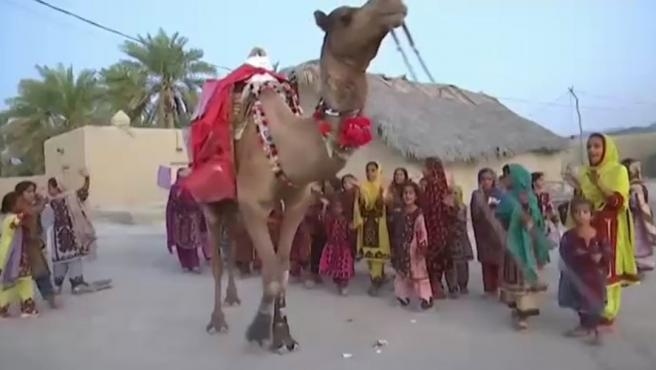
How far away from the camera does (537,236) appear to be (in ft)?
17.0

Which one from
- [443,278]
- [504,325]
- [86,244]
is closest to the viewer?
[504,325]

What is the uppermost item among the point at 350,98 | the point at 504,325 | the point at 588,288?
the point at 350,98

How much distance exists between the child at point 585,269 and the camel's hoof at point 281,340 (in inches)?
71.7

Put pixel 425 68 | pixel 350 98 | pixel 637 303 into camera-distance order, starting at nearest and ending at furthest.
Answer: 1. pixel 425 68
2. pixel 350 98
3. pixel 637 303

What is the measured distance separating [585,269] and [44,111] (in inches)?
822

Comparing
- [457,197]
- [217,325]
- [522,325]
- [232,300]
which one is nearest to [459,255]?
[457,197]

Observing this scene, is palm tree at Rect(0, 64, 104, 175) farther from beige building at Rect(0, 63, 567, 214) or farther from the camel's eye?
the camel's eye

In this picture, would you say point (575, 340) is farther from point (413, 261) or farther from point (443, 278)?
point (443, 278)

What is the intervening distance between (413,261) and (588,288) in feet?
5.12

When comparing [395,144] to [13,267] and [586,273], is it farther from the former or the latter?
[586,273]

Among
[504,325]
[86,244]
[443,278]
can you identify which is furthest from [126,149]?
[504,325]

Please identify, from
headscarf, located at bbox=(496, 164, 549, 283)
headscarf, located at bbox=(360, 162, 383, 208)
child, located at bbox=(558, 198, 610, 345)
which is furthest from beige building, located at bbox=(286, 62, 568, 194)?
child, located at bbox=(558, 198, 610, 345)

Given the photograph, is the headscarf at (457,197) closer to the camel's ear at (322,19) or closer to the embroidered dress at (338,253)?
the embroidered dress at (338,253)

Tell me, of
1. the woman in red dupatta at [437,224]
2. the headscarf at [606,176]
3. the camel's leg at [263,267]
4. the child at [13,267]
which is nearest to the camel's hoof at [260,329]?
the camel's leg at [263,267]
